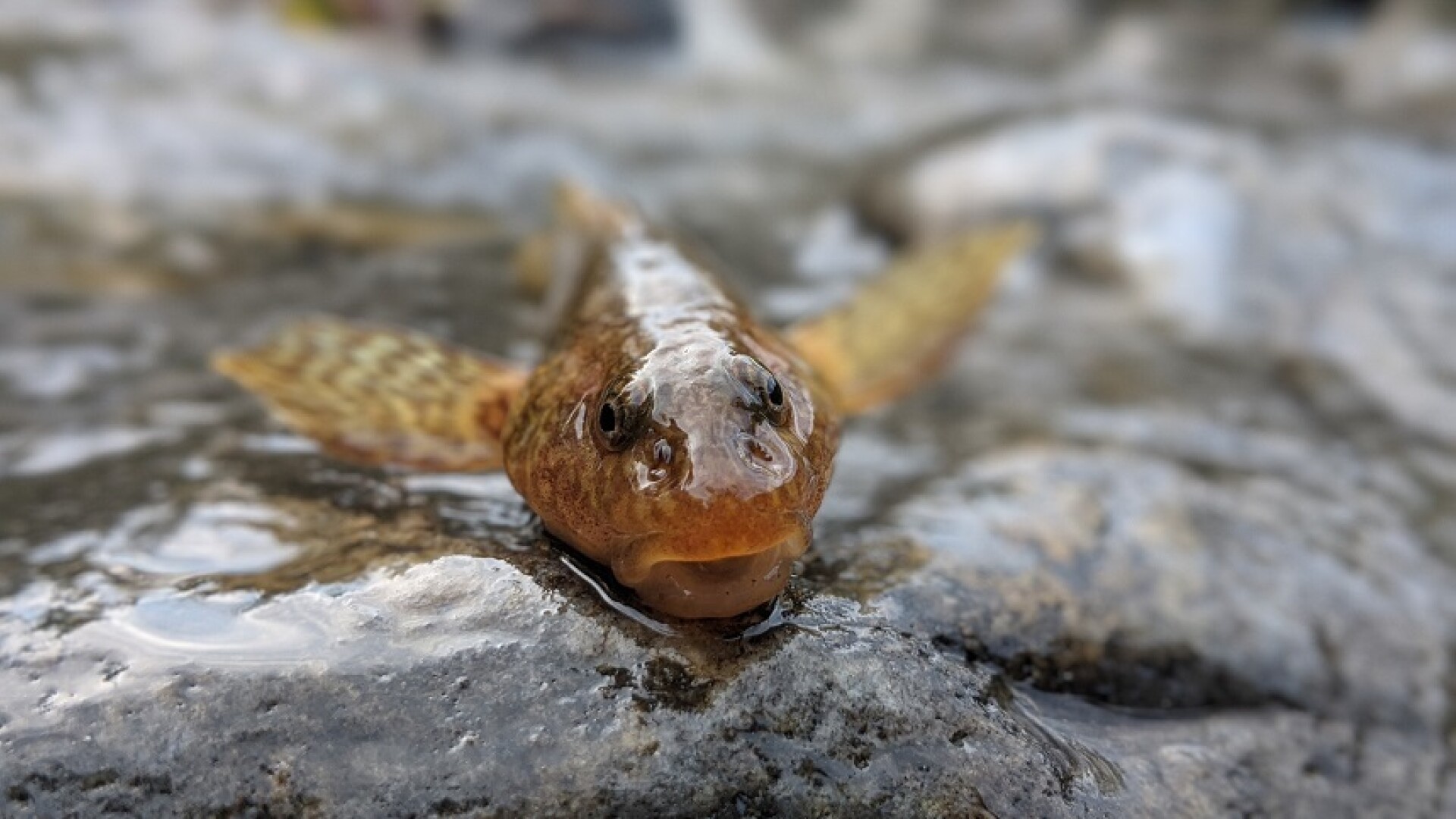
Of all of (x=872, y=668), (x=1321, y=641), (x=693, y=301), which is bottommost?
(x=1321, y=641)

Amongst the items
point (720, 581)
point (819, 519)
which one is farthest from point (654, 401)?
point (819, 519)

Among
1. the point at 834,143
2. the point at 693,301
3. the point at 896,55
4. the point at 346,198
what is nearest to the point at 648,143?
the point at 834,143

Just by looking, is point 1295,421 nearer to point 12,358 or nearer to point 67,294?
point 12,358

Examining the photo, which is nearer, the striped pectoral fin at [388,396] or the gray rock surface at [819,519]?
the gray rock surface at [819,519]

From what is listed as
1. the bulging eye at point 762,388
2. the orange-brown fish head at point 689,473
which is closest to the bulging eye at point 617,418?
the orange-brown fish head at point 689,473

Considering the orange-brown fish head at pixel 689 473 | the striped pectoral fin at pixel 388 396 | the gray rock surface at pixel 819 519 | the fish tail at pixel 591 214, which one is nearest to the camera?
the orange-brown fish head at pixel 689 473

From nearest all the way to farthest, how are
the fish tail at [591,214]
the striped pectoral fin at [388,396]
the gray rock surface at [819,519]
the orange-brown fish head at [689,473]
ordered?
the orange-brown fish head at [689,473], the gray rock surface at [819,519], the striped pectoral fin at [388,396], the fish tail at [591,214]

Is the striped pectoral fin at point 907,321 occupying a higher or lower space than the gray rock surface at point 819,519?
higher

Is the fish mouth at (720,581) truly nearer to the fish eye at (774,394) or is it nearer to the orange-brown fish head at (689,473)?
the orange-brown fish head at (689,473)
